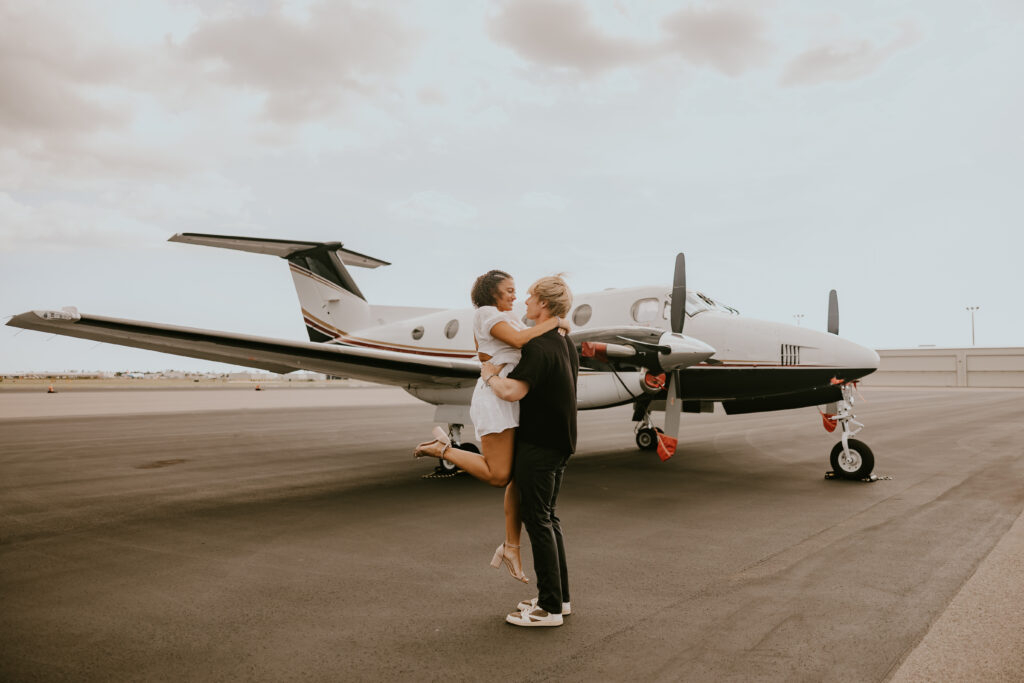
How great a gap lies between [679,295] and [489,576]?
5885 mm

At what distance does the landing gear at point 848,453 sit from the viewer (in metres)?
8.97

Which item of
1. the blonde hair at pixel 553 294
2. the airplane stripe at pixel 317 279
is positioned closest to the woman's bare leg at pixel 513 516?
the blonde hair at pixel 553 294

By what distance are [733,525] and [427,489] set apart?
4187 mm

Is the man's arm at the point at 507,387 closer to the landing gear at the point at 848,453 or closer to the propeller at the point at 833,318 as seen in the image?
the landing gear at the point at 848,453

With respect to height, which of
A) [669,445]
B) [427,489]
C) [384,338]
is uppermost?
[384,338]

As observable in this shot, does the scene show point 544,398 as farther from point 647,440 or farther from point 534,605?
point 647,440

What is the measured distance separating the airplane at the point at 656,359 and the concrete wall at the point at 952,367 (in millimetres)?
63695

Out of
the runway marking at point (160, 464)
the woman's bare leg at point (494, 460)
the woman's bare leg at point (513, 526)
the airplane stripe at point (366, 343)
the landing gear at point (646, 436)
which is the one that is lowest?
the runway marking at point (160, 464)

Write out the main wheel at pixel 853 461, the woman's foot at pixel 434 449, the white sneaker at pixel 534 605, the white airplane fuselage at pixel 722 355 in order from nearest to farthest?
1. the white sneaker at pixel 534 605
2. the woman's foot at pixel 434 449
3. the main wheel at pixel 853 461
4. the white airplane fuselage at pixel 722 355

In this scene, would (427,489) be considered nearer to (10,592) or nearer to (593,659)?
(10,592)

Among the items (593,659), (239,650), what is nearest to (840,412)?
(593,659)

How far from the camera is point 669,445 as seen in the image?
827 centimetres

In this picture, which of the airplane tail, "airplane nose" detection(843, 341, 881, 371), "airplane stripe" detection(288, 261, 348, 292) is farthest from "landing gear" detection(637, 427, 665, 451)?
"airplane stripe" detection(288, 261, 348, 292)

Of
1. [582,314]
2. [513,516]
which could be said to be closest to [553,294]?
[513,516]
